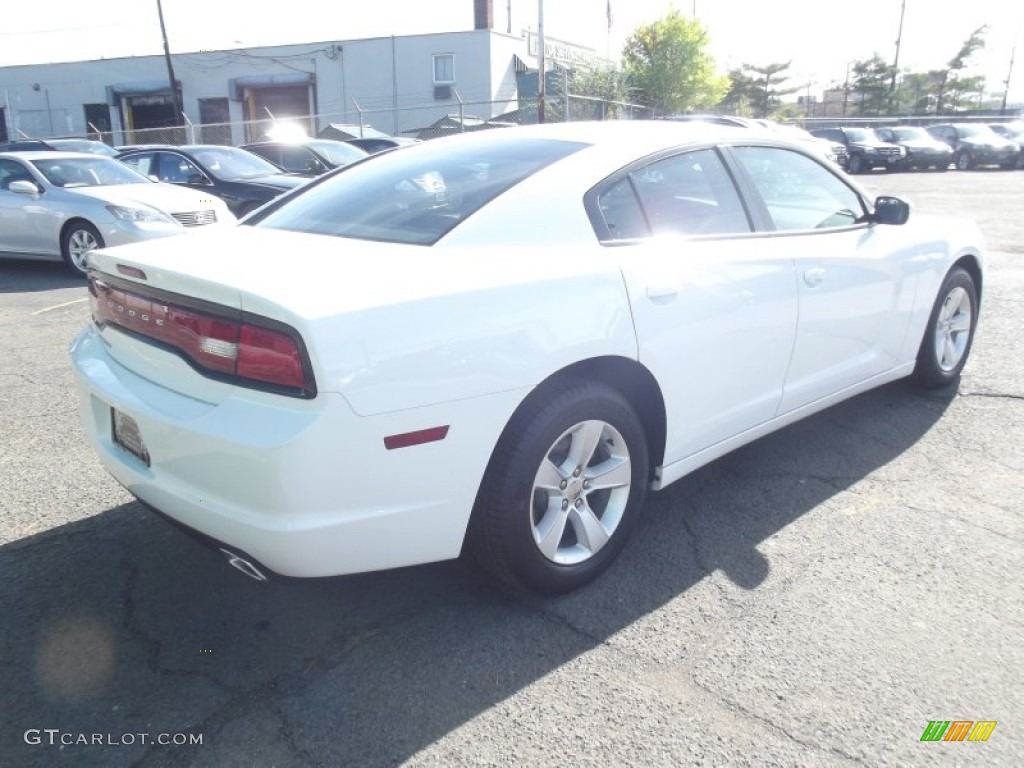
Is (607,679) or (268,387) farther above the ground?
(268,387)

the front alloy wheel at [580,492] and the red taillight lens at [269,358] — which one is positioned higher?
the red taillight lens at [269,358]

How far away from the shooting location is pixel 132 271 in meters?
2.68

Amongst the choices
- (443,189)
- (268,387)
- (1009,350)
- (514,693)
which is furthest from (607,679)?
(1009,350)

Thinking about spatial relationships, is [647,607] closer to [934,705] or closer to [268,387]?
[934,705]

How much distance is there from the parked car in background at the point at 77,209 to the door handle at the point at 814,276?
7.42 m

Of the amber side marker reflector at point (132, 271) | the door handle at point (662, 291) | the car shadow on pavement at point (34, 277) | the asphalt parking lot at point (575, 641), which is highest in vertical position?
the amber side marker reflector at point (132, 271)

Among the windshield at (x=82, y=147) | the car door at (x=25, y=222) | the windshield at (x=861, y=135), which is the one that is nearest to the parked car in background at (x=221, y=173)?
the car door at (x=25, y=222)

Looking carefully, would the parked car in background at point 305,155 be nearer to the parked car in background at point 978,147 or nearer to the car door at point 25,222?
the car door at point 25,222

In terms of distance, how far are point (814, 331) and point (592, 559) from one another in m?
1.51

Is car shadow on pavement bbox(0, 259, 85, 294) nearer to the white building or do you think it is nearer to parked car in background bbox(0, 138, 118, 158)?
parked car in background bbox(0, 138, 118, 158)

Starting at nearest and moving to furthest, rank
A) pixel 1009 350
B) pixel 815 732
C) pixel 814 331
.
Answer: pixel 815 732
pixel 814 331
pixel 1009 350

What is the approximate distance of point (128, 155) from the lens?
12.1 m

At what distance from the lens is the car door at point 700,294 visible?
290 cm

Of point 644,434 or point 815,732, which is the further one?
point 644,434
